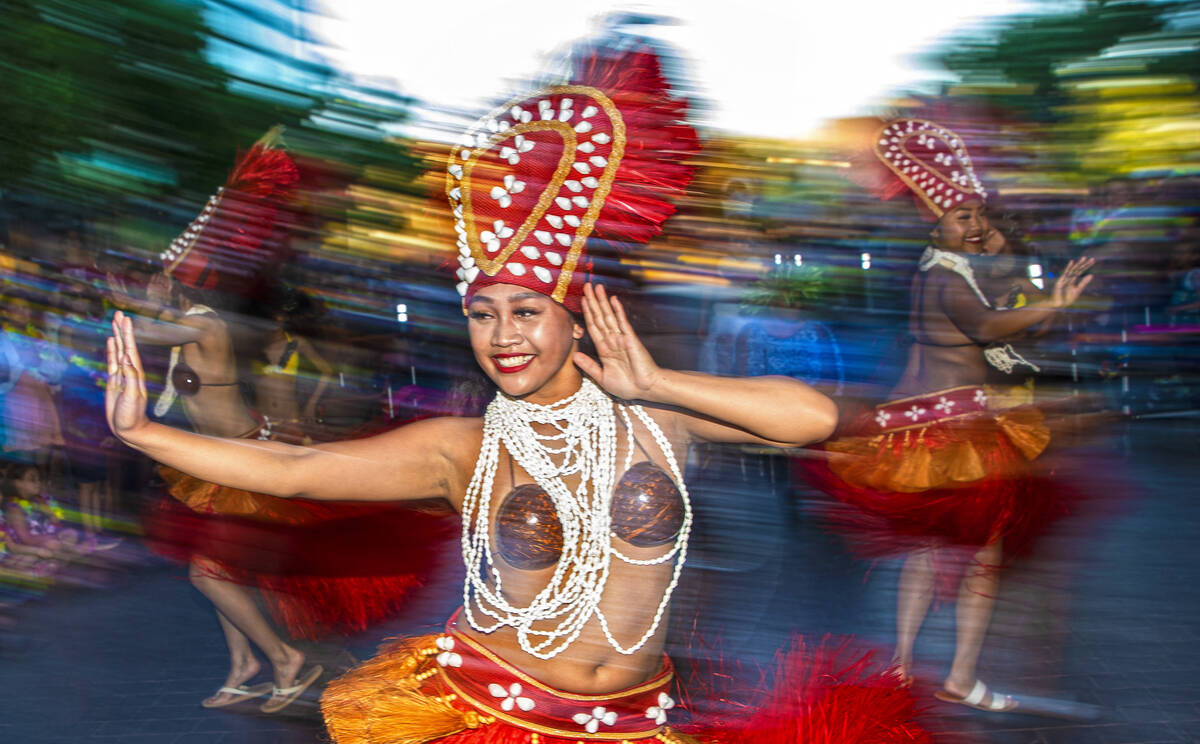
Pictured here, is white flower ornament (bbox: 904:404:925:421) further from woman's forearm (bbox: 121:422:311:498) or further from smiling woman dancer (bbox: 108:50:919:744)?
woman's forearm (bbox: 121:422:311:498)

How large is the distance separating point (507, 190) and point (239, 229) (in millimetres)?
1912

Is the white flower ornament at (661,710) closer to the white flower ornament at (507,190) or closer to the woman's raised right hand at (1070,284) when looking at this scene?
the white flower ornament at (507,190)

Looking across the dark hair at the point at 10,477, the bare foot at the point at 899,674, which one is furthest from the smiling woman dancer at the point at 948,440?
the dark hair at the point at 10,477

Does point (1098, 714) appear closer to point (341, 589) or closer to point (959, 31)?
point (959, 31)

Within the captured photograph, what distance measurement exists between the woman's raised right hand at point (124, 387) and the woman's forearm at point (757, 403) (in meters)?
0.85

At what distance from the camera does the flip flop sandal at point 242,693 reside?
3.59m

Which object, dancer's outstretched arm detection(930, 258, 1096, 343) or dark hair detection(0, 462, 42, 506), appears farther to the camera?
dark hair detection(0, 462, 42, 506)

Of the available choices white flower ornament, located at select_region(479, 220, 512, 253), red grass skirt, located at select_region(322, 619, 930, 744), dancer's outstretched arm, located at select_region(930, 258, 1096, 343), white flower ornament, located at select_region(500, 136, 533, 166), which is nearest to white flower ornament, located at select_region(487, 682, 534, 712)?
red grass skirt, located at select_region(322, 619, 930, 744)

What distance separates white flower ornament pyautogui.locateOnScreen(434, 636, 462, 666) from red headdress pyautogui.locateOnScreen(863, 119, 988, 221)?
255 centimetres

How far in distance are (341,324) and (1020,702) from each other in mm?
2704

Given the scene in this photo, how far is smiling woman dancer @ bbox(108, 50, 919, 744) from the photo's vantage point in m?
1.65

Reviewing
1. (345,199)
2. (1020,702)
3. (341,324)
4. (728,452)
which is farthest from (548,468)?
(728,452)

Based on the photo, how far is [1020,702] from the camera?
325 centimetres

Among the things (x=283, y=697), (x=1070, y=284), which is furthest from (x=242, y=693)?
(x=1070, y=284)
